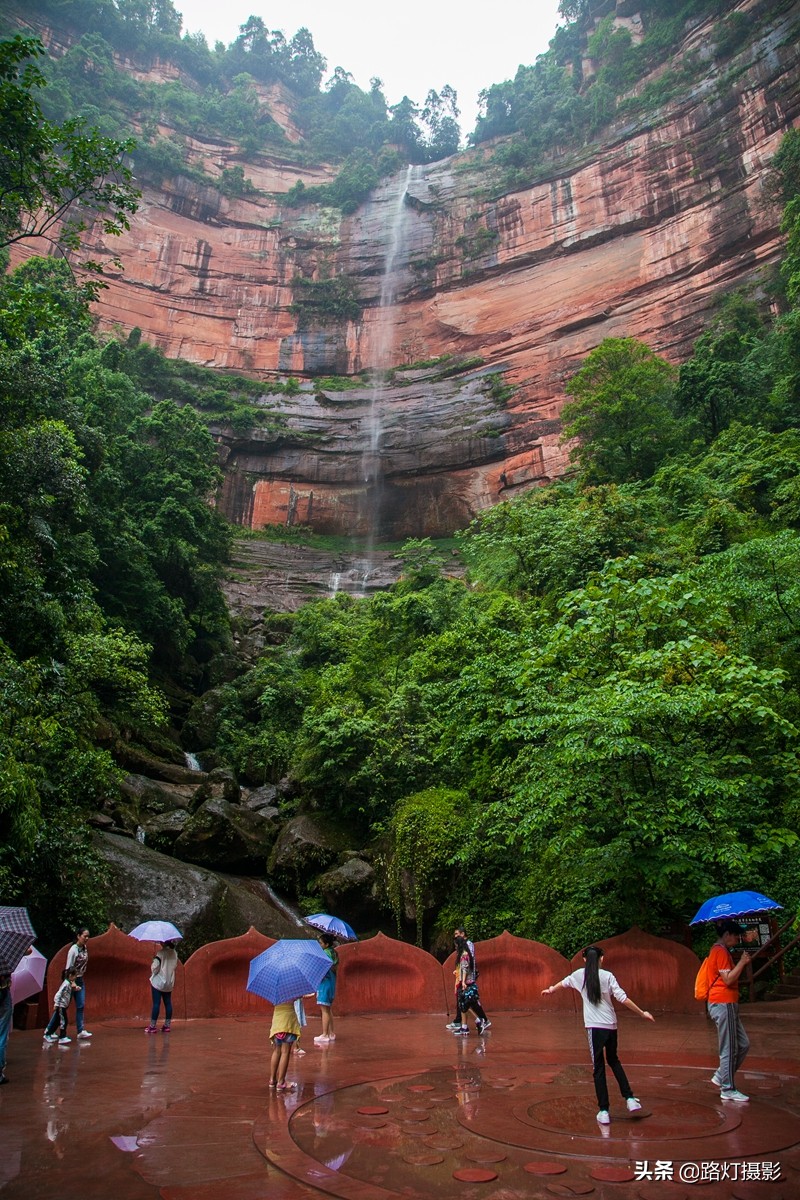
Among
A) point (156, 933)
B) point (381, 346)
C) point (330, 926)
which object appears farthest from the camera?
point (381, 346)

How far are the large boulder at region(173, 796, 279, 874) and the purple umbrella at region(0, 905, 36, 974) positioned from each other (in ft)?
27.8

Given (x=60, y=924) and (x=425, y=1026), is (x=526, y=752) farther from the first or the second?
(x=60, y=924)

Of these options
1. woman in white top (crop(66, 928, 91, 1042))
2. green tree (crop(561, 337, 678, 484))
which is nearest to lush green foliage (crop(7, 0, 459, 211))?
green tree (crop(561, 337, 678, 484))

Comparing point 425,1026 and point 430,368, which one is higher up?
point 430,368

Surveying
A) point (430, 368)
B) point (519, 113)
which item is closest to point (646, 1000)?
point (430, 368)

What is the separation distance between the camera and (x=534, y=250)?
42.4m

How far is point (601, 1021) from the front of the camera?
14.9ft

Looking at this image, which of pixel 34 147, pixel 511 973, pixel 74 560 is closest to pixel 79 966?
pixel 511 973

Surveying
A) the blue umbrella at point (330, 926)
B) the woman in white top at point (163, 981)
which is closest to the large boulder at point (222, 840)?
the woman in white top at point (163, 981)

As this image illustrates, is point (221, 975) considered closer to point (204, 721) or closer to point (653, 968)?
point (653, 968)

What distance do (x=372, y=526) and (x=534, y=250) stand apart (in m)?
18.7

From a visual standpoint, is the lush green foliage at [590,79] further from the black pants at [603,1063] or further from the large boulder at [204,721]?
the black pants at [603,1063]

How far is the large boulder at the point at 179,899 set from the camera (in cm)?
1134

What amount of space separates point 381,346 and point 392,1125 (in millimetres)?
45606
